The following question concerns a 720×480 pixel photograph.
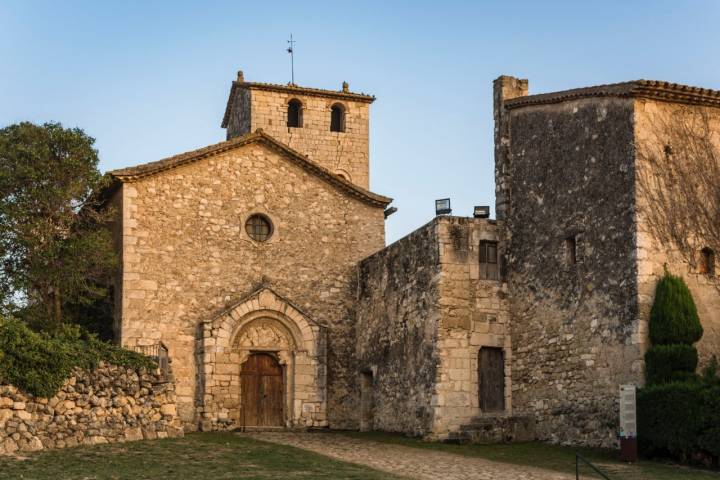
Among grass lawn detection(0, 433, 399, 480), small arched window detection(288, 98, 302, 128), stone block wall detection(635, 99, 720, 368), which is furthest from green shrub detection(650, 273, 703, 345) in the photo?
small arched window detection(288, 98, 302, 128)

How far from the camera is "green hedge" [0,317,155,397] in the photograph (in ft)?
69.4

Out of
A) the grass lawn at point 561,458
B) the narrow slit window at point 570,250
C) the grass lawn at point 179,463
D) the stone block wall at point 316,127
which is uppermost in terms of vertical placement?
the stone block wall at point 316,127

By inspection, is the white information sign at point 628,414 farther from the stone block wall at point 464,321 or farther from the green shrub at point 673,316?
the stone block wall at point 464,321

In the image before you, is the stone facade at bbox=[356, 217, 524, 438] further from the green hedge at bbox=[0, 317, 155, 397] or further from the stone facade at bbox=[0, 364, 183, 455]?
the green hedge at bbox=[0, 317, 155, 397]

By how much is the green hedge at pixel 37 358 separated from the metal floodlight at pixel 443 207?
29.1 feet

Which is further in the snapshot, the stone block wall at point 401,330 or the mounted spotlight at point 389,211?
the mounted spotlight at point 389,211

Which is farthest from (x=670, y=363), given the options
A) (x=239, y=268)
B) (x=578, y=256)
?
(x=239, y=268)

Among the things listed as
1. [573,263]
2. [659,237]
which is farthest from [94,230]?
[659,237]

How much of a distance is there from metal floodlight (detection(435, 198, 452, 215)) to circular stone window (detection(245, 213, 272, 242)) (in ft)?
17.8

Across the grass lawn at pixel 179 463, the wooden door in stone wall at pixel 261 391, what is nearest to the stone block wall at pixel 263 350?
the wooden door in stone wall at pixel 261 391

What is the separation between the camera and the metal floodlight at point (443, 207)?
86.7 ft

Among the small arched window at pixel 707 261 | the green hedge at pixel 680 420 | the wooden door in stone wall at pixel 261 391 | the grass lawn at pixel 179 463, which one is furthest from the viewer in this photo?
the wooden door in stone wall at pixel 261 391

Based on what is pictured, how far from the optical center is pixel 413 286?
26656 mm

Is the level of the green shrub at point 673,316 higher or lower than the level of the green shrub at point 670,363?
higher
